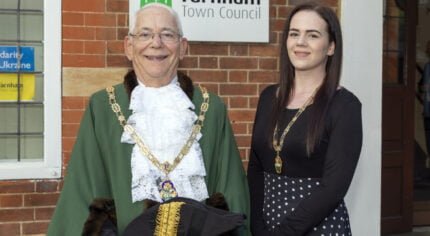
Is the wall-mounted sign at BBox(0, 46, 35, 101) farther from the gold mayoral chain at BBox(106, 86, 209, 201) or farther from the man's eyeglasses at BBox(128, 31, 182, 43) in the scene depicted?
the man's eyeglasses at BBox(128, 31, 182, 43)

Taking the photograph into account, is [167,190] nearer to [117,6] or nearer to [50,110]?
[50,110]

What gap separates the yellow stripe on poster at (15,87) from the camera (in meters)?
4.61

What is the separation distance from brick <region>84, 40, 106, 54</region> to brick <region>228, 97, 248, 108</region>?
0.95m

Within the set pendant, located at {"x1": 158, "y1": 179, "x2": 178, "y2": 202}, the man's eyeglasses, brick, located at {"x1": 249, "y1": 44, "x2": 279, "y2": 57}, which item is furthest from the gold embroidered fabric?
brick, located at {"x1": 249, "y1": 44, "x2": 279, "y2": 57}

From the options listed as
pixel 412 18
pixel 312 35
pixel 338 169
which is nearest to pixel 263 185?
pixel 338 169

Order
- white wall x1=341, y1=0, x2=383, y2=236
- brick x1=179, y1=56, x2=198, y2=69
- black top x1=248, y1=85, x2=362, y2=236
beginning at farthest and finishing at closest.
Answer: white wall x1=341, y1=0, x2=383, y2=236
brick x1=179, y1=56, x2=198, y2=69
black top x1=248, y1=85, x2=362, y2=236

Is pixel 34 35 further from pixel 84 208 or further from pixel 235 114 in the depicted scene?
pixel 84 208

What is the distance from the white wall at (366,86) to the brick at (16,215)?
2.27 m

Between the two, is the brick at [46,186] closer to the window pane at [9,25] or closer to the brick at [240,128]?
the window pane at [9,25]

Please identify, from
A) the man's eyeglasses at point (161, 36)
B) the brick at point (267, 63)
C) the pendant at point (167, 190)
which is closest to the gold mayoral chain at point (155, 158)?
the pendant at point (167, 190)

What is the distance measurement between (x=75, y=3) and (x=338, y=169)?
2.52m

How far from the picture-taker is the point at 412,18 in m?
6.49

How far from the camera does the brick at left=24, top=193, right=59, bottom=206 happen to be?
4.54 metres

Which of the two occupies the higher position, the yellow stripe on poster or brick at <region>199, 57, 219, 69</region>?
brick at <region>199, 57, 219, 69</region>
